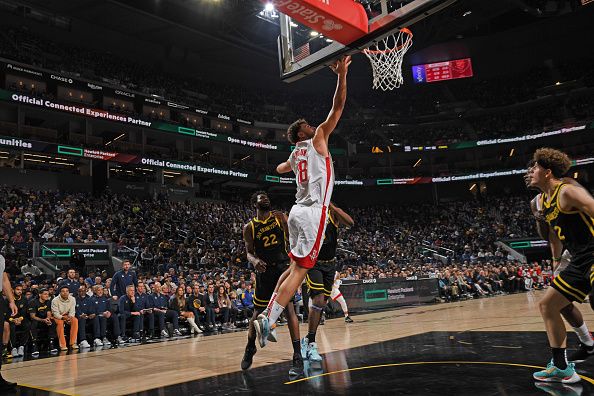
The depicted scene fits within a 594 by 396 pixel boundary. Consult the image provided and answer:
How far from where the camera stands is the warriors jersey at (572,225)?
155 inches

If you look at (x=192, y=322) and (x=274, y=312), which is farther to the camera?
(x=192, y=322)

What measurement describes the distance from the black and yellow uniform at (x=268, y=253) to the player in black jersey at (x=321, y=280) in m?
0.49

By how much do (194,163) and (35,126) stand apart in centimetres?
959

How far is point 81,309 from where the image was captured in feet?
35.8

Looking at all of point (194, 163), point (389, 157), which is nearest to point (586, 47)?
point (389, 157)

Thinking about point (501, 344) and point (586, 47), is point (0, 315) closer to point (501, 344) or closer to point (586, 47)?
point (501, 344)

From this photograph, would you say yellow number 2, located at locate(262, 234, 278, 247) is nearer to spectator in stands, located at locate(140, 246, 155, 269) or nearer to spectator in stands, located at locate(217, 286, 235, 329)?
spectator in stands, located at locate(217, 286, 235, 329)

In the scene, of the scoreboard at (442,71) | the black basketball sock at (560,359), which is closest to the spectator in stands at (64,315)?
the black basketball sock at (560,359)

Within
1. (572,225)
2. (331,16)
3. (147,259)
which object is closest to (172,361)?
(331,16)

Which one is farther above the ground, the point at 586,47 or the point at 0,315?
the point at 586,47

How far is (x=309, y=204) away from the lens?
4820 mm

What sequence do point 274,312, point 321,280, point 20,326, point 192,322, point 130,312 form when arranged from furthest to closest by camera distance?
point 192,322 → point 130,312 → point 20,326 → point 321,280 → point 274,312

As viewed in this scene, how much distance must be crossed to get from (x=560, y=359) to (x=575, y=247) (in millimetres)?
944

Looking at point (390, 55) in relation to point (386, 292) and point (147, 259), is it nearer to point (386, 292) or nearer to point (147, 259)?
point (386, 292)
